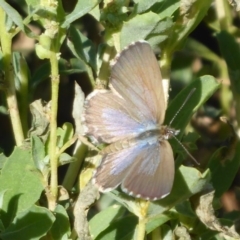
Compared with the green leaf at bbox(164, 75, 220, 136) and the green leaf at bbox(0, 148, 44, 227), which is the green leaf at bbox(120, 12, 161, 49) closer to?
the green leaf at bbox(164, 75, 220, 136)

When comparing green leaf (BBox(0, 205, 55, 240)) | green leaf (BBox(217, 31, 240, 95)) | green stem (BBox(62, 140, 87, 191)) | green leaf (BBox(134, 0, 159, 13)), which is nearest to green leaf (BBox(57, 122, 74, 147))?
green stem (BBox(62, 140, 87, 191))

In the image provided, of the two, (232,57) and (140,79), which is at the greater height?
(140,79)

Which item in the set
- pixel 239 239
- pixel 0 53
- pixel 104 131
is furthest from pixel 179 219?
pixel 0 53

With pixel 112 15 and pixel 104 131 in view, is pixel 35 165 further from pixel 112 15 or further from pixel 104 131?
pixel 112 15

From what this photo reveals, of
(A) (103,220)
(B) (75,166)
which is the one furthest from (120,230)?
(B) (75,166)

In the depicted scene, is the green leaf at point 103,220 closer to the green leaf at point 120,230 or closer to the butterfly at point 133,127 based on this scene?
the green leaf at point 120,230

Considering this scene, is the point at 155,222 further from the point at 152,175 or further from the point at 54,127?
the point at 54,127
